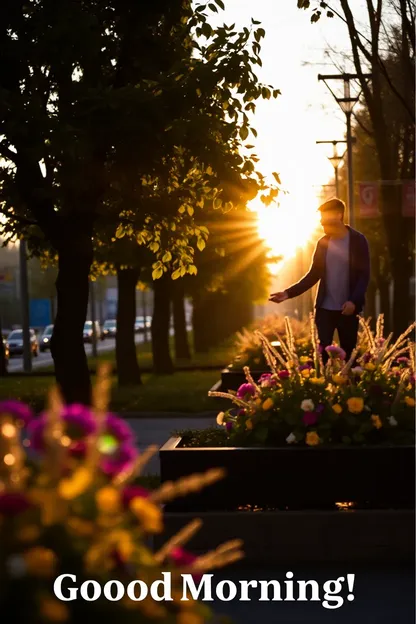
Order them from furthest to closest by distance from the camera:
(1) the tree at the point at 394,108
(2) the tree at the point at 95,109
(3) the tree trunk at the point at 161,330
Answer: (3) the tree trunk at the point at 161,330 → (1) the tree at the point at 394,108 → (2) the tree at the point at 95,109

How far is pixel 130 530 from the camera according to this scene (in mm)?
2674

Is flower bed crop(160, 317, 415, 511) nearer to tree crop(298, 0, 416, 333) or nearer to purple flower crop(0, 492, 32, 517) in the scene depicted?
purple flower crop(0, 492, 32, 517)

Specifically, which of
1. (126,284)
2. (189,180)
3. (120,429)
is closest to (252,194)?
(189,180)

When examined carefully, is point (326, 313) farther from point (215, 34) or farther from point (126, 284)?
point (126, 284)

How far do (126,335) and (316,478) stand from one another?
23936mm

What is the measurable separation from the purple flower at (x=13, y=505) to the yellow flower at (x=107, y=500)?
0.14m

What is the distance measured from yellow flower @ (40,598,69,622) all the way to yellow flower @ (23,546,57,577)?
7 cm

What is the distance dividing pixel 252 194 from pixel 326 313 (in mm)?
2783

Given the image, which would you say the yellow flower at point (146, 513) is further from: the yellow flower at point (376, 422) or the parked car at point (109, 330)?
the parked car at point (109, 330)

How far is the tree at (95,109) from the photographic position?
1267 centimetres

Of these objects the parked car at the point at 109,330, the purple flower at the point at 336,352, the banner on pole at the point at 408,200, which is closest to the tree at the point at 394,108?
the banner on pole at the point at 408,200

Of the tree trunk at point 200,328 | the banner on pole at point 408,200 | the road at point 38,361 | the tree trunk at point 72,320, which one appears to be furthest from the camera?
the road at point 38,361

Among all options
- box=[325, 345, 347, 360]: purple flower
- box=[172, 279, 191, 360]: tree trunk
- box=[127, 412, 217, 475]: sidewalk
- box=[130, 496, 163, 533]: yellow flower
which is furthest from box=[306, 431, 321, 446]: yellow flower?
box=[172, 279, 191, 360]: tree trunk

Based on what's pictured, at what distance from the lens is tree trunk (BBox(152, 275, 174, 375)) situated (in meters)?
36.0
